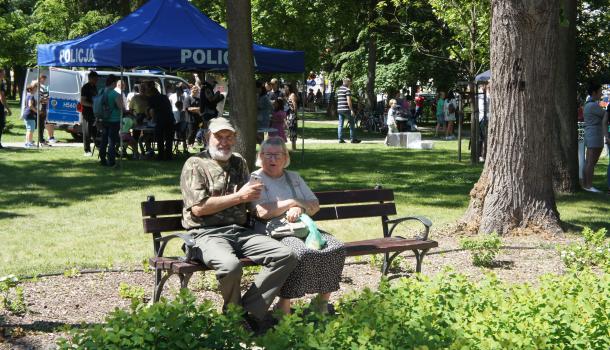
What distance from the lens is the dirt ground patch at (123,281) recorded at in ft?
20.3

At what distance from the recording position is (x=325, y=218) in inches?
307

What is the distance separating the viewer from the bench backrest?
22.6 feet

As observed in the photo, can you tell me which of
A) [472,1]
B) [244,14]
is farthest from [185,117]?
[244,14]

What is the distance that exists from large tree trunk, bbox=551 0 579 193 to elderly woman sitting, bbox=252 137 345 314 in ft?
27.8

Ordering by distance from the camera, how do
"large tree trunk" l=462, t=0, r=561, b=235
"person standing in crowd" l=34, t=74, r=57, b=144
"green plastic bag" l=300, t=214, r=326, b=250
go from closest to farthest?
1. "green plastic bag" l=300, t=214, r=326, b=250
2. "large tree trunk" l=462, t=0, r=561, b=235
3. "person standing in crowd" l=34, t=74, r=57, b=144

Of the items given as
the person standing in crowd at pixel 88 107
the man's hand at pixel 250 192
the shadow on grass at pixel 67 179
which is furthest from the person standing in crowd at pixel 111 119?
the man's hand at pixel 250 192

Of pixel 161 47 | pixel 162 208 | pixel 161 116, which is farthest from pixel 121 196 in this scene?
pixel 162 208

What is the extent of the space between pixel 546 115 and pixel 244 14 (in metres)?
5.21

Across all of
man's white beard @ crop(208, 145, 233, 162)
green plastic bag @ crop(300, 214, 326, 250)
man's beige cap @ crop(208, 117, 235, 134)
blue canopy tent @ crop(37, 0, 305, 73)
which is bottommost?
green plastic bag @ crop(300, 214, 326, 250)

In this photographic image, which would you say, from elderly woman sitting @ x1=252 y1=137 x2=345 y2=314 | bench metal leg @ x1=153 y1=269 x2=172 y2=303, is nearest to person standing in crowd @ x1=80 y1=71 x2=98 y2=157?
elderly woman sitting @ x1=252 y1=137 x2=345 y2=314

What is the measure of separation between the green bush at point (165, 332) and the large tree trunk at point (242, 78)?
934 centimetres

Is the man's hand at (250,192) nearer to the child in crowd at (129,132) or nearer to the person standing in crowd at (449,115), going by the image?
the child in crowd at (129,132)

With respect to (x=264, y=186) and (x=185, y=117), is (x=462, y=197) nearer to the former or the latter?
(x=264, y=186)

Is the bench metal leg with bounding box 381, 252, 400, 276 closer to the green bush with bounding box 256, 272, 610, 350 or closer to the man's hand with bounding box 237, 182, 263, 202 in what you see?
the man's hand with bounding box 237, 182, 263, 202
